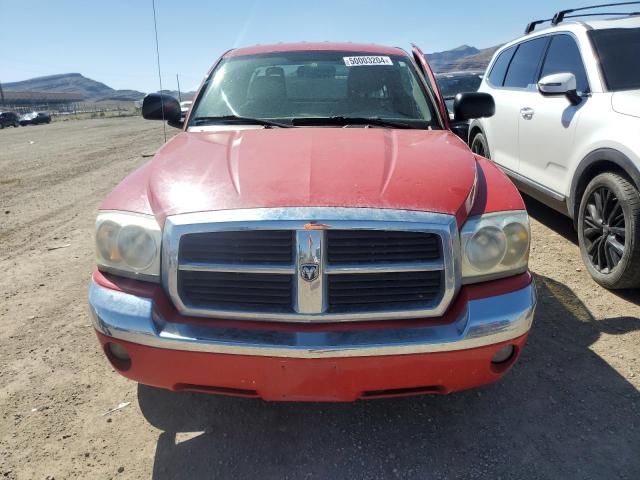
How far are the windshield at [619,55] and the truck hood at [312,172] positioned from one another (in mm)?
1997

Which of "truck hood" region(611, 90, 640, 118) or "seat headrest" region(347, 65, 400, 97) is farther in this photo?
"truck hood" region(611, 90, 640, 118)

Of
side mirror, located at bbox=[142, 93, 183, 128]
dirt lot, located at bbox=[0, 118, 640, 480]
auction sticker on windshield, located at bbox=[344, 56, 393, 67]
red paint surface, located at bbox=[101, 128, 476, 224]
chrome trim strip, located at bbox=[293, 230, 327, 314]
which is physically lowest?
dirt lot, located at bbox=[0, 118, 640, 480]

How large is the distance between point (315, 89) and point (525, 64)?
314 centimetres

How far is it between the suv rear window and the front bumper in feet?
12.8

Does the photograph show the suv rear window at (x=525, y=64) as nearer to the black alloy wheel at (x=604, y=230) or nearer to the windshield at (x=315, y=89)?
the black alloy wheel at (x=604, y=230)

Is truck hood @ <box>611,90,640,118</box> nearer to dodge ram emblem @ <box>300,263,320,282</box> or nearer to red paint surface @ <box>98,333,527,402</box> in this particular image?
red paint surface @ <box>98,333,527,402</box>

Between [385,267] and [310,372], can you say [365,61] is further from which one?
[310,372]

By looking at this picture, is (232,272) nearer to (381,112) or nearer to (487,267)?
(487,267)

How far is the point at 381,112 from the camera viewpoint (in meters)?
3.15

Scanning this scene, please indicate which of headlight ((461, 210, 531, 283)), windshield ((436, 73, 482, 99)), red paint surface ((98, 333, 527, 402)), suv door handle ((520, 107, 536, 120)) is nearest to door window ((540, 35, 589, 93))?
suv door handle ((520, 107, 536, 120))

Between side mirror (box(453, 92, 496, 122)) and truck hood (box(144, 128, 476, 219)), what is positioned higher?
side mirror (box(453, 92, 496, 122))

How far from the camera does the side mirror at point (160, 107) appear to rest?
3568 millimetres

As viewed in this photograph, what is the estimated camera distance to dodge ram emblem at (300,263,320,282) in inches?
72.9

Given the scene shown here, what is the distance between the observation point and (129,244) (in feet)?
6.63
